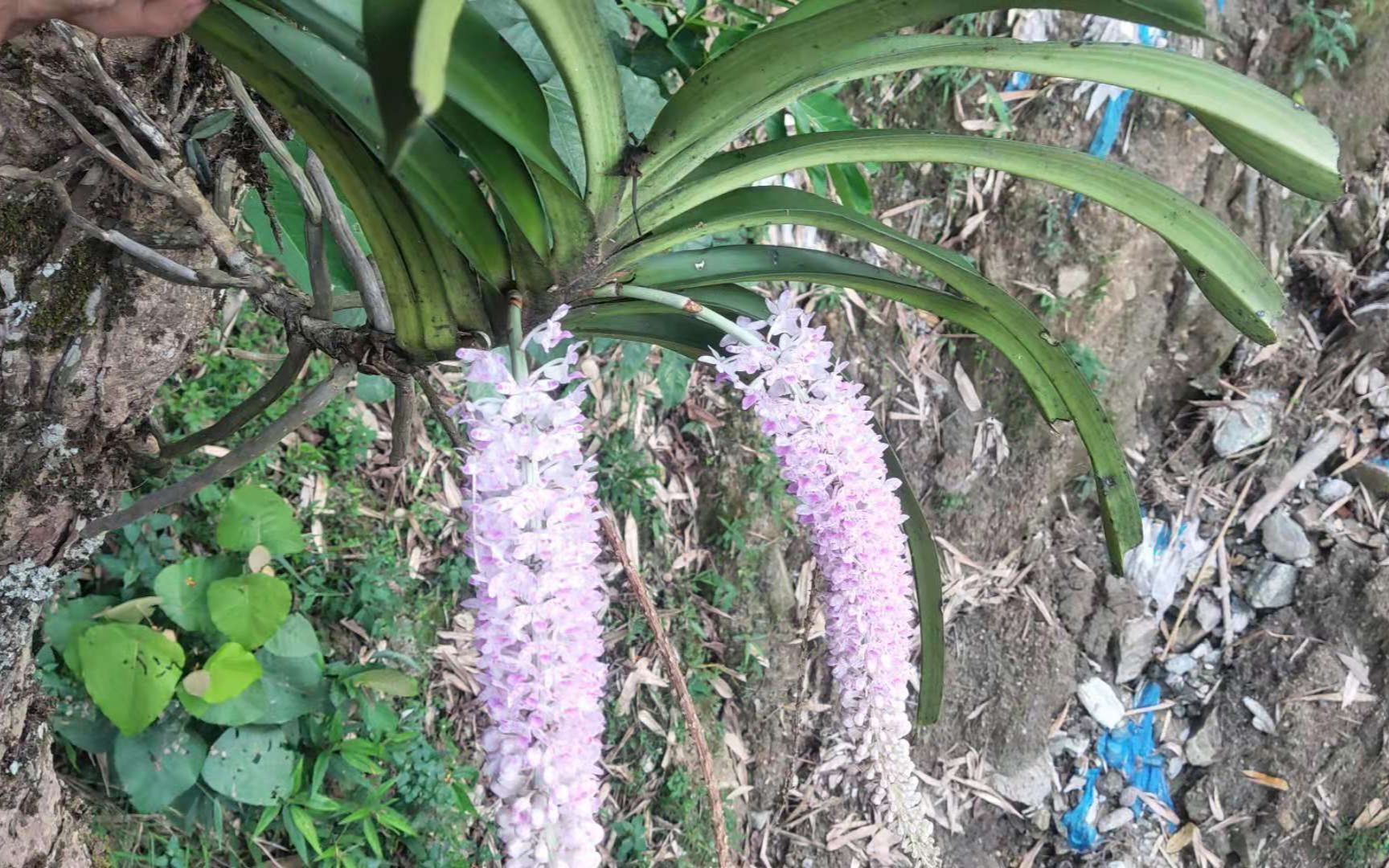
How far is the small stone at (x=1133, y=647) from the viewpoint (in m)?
2.44

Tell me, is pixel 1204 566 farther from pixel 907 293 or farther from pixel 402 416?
pixel 402 416

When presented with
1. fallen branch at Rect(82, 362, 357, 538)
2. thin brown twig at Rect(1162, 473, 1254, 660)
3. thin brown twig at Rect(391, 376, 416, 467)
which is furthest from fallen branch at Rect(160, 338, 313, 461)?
thin brown twig at Rect(1162, 473, 1254, 660)

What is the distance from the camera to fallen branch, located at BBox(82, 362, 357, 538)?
0.89 meters

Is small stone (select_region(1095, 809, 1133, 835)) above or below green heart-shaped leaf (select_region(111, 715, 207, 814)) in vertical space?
above

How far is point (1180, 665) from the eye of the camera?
2426 millimetres

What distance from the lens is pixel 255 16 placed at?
A: 0.55m

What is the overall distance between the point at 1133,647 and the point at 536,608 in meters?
2.25

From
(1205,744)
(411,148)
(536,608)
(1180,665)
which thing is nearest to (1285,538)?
(1180,665)

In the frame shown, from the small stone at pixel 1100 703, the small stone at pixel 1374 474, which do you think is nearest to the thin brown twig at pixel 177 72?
the small stone at pixel 1100 703

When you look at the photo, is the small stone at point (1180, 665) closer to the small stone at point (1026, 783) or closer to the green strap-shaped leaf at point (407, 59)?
the small stone at point (1026, 783)

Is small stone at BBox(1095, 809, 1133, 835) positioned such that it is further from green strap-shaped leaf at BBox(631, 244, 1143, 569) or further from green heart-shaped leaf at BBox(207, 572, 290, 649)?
green heart-shaped leaf at BBox(207, 572, 290, 649)

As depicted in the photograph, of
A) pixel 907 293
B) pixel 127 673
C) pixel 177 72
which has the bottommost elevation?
pixel 127 673

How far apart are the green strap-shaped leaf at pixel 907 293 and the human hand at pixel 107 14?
1.10ft

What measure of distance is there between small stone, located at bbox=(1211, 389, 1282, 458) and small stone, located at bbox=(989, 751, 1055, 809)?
0.96 m
